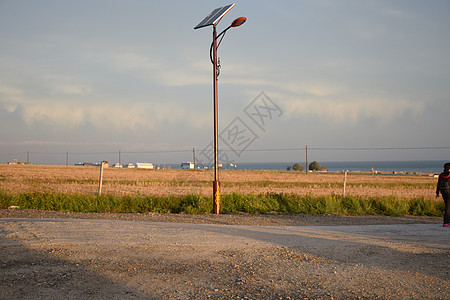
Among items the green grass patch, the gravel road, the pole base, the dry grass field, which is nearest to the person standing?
the gravel road

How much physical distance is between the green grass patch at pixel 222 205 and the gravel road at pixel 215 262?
548 centimetres

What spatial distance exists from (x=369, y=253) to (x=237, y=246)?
2.62 metres

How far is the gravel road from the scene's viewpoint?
229 inches

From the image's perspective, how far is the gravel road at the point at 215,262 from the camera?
5.83 meters

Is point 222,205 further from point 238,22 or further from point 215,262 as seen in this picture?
point 215,262

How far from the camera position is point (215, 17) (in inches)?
615

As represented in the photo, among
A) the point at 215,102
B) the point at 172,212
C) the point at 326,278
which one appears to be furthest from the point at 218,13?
the point at 326,278

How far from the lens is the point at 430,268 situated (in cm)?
705

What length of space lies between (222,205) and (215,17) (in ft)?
24.5

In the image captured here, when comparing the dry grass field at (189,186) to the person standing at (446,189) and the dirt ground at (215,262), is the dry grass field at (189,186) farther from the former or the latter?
the person standing at (446,189)

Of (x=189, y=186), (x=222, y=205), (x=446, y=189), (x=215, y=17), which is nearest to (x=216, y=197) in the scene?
(x=222, y=205)

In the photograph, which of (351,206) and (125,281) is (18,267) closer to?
(125,281)

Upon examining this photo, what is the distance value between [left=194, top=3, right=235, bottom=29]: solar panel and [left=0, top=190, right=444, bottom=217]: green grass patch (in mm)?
6846

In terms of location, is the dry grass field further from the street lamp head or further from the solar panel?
the street lamp head
